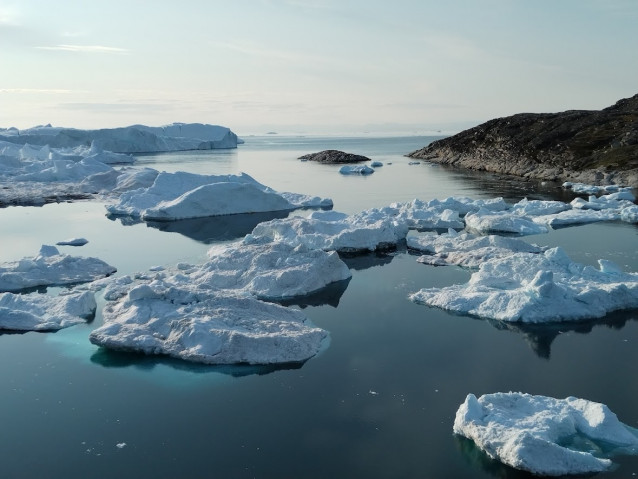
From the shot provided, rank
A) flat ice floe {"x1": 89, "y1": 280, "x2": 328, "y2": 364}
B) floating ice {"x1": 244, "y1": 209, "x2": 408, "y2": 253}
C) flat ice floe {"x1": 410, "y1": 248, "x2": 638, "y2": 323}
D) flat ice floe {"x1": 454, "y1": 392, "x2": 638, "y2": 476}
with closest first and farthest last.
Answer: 1. flat ice floe {"x1": 454, "y1": 392, "x2": 638, "y2": 476}
2. flat ice floe {"x1": 89, "y1": 280, "x2": 328, "y2": 364}
3. flat ice floe {"x1": 410, "y1": 248, "x2": 638, "y2": 323}
4. floating ice {"x1": 244, "y1": 209, "x2": 408, "y2": 253}

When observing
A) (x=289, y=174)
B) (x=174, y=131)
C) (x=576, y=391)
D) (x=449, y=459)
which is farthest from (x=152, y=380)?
(x=174, y=131)

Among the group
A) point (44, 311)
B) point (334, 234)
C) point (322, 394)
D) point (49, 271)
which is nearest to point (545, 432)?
point (322, 394)

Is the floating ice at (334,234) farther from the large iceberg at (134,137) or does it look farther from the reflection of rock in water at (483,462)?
the large iceberg at (134,137)

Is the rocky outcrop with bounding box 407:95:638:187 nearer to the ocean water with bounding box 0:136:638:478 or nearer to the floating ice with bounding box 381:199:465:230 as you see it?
the floating ice with bounding box 381:199:465:230

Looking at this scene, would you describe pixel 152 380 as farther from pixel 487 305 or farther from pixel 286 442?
pixel 487 305

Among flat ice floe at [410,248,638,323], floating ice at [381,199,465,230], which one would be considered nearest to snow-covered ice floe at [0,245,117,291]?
flat ice floe at [410,248,638,323]
